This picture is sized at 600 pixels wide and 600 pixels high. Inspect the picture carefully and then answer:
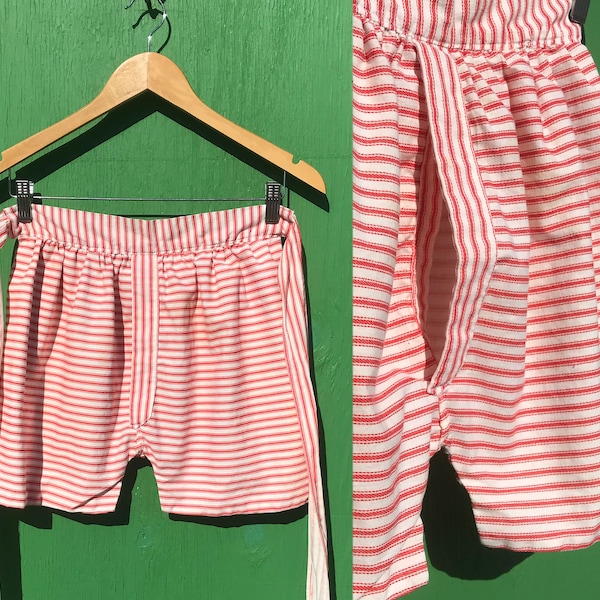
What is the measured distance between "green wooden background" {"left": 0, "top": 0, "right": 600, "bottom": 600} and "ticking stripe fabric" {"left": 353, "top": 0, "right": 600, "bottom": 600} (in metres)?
0.07

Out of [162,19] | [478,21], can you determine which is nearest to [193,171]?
[162,19]

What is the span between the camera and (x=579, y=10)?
85 centimetres

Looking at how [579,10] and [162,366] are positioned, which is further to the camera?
[579,10]

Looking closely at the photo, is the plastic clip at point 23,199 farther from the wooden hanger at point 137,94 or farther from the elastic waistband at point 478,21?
the elastic waistband at point 478,21

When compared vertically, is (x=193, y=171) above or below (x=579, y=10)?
below

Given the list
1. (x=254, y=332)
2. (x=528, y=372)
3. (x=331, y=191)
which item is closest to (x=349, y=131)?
(x=331, y=191)

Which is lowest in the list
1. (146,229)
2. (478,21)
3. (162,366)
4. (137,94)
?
(162,366)

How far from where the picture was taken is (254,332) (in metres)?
0.64

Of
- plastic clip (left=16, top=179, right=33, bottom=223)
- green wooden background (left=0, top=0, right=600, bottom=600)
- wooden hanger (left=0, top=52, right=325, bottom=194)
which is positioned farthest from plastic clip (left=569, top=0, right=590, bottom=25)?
plastic clip (left=16, top=179, right=33, bottom=223)

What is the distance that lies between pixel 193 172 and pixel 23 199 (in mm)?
164

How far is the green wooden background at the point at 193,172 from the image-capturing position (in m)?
0.61

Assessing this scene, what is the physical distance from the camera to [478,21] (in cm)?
79

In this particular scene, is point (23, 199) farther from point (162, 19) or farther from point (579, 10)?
point (579, 10)

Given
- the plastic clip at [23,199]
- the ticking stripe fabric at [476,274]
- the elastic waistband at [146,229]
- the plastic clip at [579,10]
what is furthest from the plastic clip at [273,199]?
the plastic clip at [579,10]
